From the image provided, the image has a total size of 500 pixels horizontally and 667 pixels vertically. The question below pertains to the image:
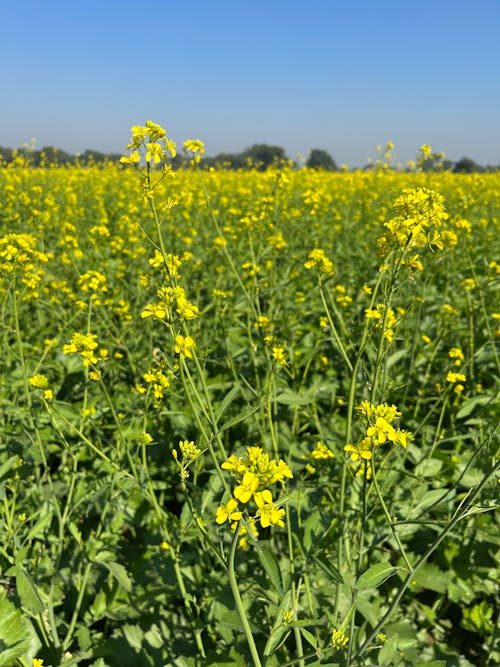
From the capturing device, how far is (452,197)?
7.00 metres

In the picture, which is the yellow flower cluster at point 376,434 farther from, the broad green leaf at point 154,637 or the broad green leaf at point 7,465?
the broad green leaf at point 7,465

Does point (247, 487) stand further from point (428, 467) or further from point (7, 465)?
point (428, 467)

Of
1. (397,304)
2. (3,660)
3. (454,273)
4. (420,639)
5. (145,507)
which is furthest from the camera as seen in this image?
(454,273)

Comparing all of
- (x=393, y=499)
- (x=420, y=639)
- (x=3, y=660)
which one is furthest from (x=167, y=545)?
(x=420, y=639)

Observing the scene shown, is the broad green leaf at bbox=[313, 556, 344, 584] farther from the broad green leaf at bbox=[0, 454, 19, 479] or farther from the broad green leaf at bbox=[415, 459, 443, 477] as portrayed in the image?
the broad green leaf at bbox=[0, 454, 19, 479]

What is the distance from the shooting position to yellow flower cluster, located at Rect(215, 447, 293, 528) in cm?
90

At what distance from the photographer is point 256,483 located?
0.91 meters

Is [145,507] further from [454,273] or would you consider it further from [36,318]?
[454,273]

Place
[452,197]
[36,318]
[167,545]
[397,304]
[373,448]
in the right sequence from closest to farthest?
1. [373,448]
2. [167,545]
3. [397,304]
4. [36,318]
5. [452,197]

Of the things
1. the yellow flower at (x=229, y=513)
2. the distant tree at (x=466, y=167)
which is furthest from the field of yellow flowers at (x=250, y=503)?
the distant tree at (x=466, y=167)

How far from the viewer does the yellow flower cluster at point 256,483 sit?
90cm

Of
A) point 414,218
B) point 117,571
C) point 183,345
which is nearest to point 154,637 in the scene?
point 117,571

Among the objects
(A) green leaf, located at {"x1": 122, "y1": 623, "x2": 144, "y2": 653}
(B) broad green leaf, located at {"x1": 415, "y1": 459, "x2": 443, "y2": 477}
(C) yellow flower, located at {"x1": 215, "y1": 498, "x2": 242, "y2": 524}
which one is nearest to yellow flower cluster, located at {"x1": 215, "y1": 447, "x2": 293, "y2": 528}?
(C) yellow flower, located at {"x1": 215, "y1": 498, "x2": 242, "y2": 524}

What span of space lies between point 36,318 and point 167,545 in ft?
9.08
